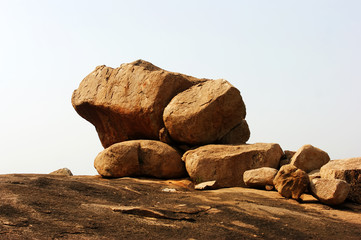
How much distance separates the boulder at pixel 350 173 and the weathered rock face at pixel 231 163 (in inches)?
69.9

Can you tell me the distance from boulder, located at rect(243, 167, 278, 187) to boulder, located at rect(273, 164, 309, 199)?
0.44 meters

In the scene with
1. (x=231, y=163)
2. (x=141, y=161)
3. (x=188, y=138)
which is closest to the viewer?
(x=231, y=163)

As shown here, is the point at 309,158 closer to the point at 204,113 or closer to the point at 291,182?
the point at 291,182

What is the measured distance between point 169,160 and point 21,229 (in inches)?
254

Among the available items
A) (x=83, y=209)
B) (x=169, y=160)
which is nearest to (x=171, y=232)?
(x=83, y=209)

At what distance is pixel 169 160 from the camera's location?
10.9 metres

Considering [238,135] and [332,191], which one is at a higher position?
[238,135]

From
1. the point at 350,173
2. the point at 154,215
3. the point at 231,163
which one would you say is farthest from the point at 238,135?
the point at 154,215

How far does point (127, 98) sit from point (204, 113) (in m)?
2.82

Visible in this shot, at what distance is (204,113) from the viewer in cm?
1070

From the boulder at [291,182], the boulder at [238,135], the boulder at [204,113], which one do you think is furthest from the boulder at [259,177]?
the boulder at [238,135]

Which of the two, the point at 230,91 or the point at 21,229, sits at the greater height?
the point at 230,91

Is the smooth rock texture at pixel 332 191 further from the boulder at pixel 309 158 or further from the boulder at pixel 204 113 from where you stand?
the boulder at pixel 204 113

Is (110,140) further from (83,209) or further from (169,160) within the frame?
(83,209)
